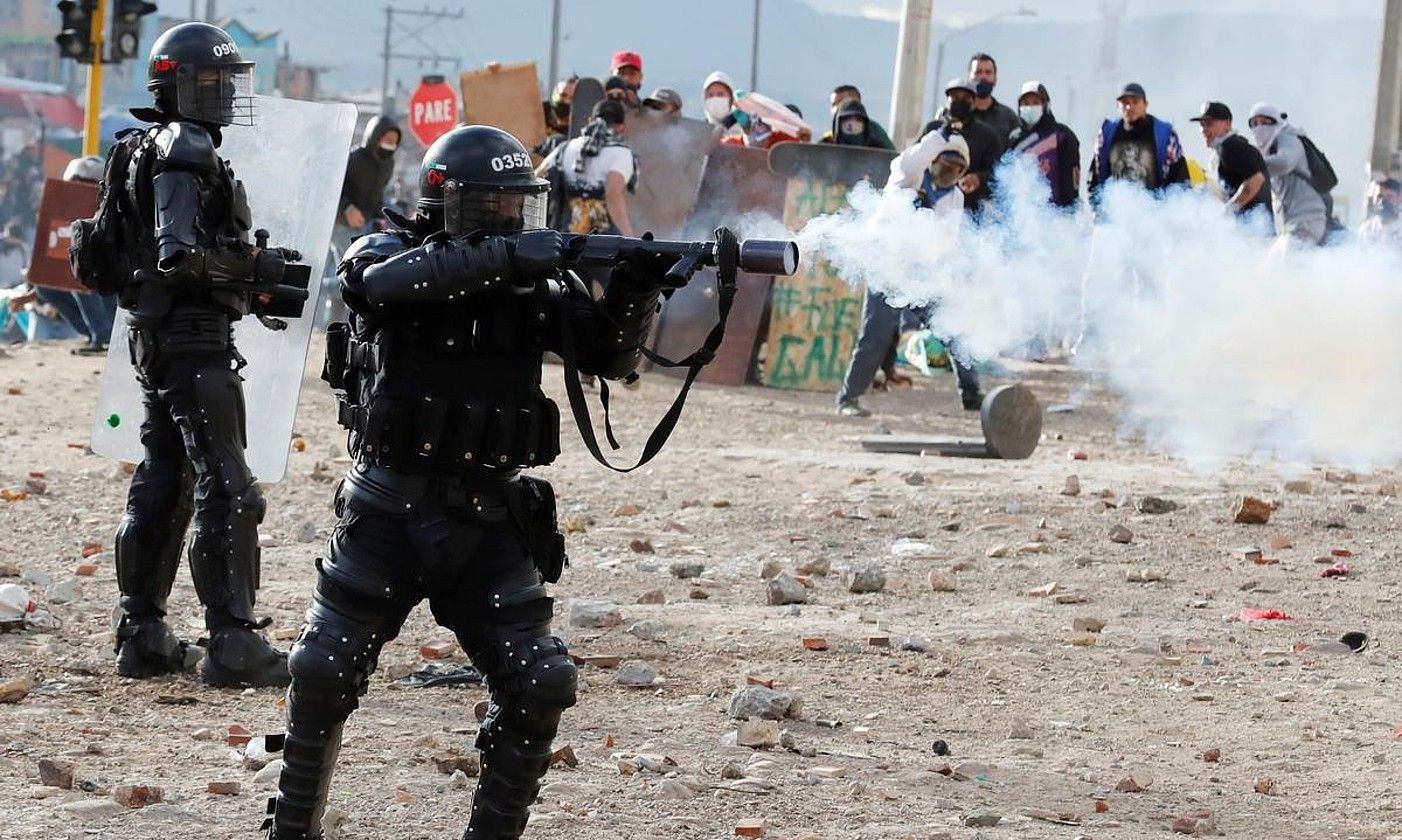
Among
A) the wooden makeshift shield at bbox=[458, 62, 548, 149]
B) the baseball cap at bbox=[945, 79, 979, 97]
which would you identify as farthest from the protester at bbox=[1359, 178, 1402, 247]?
the wooden makeshift shield at bbox=[458, 62, 548, 149]

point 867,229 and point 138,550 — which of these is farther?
point 867,229

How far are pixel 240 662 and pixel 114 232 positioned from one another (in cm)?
136

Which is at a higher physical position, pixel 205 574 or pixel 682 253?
pixel 682 253

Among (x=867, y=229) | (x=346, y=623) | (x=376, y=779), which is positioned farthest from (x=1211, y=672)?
(x=867, y=229)

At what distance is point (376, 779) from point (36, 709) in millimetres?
1274

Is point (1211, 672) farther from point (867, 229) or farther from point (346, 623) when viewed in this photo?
point (867, 229)

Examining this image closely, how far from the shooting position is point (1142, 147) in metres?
13.5

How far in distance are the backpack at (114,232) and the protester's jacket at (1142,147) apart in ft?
27.2

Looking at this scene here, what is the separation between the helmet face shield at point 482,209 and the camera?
4.50m

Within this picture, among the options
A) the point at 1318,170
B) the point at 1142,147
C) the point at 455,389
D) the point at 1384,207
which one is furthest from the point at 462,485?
the point at 1384,207

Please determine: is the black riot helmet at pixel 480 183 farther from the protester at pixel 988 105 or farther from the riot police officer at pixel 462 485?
the protester at pixel 988 105

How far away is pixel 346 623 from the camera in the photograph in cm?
443

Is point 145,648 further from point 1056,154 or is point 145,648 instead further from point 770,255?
point 1056,154

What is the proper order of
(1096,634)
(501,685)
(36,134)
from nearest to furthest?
(501,685) < (1096,634) < (36,134)
